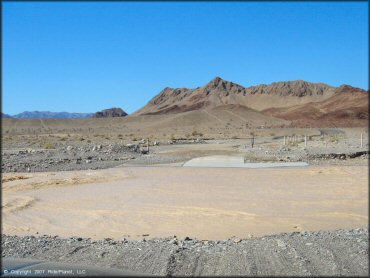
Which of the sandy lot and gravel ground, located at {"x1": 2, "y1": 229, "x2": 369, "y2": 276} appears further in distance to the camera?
the sandy lot

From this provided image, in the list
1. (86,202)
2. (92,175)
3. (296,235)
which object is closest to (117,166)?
(92,175)

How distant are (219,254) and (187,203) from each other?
20.4 ft

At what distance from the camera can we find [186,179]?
781 inches

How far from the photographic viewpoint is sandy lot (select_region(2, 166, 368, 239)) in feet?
36.3

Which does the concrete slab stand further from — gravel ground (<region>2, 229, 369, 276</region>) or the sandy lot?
gravel ground (<region>2, 229, 369, 276</region>)

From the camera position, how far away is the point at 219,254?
7969 millimetres

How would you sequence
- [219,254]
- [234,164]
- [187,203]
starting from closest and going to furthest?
[219,254]
[187,203]
[234,164]

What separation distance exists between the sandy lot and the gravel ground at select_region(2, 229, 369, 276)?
1.40 m

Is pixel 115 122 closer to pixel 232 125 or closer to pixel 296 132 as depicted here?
pixel 232 125

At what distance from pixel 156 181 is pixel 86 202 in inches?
201

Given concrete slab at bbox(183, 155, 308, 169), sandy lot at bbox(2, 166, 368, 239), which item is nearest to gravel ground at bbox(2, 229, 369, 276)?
sandy lot at bbox(2, 166, 368, 239)

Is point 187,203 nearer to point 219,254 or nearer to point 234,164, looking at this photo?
point 219,254

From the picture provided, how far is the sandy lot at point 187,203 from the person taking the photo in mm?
11070

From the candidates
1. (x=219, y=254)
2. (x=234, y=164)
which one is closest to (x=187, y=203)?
(x=219, y=254)
